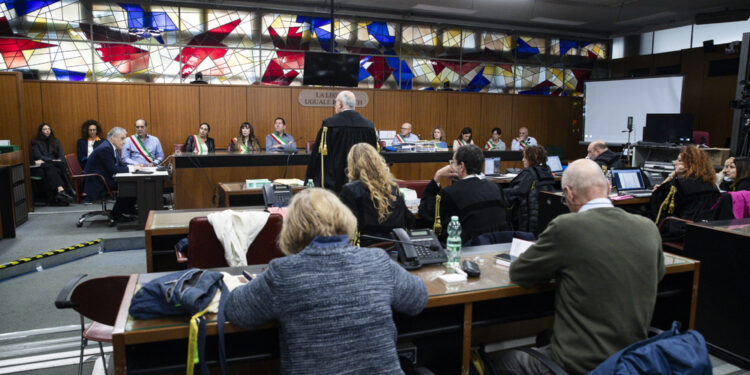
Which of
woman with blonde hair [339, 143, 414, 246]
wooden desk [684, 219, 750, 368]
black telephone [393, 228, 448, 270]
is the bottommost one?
wooden desk [684, 219, 750, 368]

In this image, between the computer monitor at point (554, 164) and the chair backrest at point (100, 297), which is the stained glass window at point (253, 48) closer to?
the computer monitor at point (554, 164)

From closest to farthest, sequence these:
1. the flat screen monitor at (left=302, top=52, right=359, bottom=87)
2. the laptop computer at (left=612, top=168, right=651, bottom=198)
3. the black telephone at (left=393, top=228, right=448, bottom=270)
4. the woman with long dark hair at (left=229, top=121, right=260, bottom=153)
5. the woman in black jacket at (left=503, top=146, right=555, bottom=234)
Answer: the black telephone at (left=393, top=228, right=448, bottom=270)
the woman in black jacket at (left=503, top=146, right=555, bottom=234)
the laptop computer at (left=612, top=168, right=651, bottom=198)
the woman with long dark hair at (left=229, top=121, right=260, bottom=153)
the flat screen monitor at (left=302, top=52, right=359, bottom=87)

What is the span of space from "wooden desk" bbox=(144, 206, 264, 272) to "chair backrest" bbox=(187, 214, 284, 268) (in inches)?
12.4

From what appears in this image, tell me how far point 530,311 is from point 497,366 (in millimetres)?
462

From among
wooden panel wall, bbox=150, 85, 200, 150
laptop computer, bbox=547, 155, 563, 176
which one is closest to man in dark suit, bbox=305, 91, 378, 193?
laptop computer, bbox=547, 155, 563, 176

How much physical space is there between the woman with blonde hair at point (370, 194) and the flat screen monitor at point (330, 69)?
20.5ft

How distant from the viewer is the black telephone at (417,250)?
2.31 metres

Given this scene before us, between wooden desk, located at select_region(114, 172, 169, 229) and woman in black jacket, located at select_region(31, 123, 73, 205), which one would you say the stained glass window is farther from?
wooden desk, located at select_region(114, 172, 169, 229)

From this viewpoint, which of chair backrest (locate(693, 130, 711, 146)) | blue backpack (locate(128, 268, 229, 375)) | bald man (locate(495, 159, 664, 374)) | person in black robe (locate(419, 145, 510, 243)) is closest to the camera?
blue backpack (locate(128, 268, 229, 375))

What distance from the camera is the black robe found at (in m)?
4.42

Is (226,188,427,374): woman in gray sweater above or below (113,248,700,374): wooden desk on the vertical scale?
above

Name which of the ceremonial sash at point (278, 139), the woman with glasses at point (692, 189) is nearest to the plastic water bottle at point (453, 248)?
the woman with glasses at point (692, 189)

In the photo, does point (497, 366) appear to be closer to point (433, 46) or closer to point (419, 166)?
point (419, 166)

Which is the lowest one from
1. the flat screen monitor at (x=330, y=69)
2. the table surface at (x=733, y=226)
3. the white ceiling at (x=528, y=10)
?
the table surface at (x=733, y=226)
